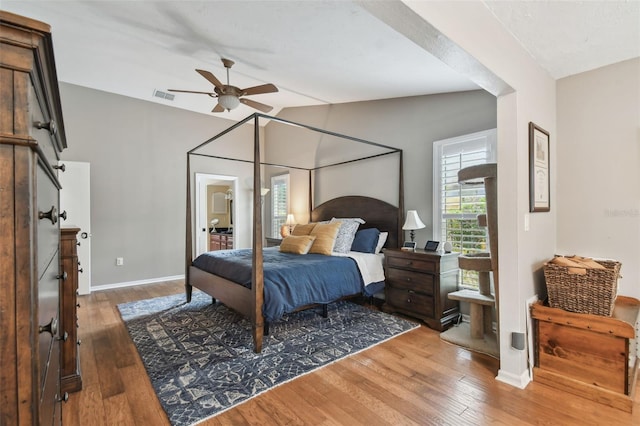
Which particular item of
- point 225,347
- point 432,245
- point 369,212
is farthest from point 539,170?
point 225,347

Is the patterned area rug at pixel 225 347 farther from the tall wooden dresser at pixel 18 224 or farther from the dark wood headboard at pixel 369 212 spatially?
the tall wooden dresser at pixel 18 224

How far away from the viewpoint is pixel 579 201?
95.8 inches

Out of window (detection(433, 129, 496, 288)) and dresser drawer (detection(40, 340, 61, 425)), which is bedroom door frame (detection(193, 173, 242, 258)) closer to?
window (detection(433, 129, 496, 288))

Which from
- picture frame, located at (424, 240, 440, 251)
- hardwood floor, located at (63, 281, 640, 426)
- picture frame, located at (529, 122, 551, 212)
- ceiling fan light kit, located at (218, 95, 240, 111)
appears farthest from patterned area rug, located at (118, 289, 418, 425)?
ceiling fan light kit, located at (218, 95, 240, 111)

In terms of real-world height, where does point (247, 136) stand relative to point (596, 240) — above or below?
above

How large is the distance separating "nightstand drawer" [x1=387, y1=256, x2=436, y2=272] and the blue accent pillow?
40cm

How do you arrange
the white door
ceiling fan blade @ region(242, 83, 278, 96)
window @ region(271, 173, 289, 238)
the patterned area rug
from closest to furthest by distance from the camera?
the patterned area rug
ceiling fan blade @ region(242, 83, 278, 96)
the white door
window @ region(271, 173, 289, 238)

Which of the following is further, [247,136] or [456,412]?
[247,136]

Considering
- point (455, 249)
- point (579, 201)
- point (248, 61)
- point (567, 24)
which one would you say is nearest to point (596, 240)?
point (579, 201)

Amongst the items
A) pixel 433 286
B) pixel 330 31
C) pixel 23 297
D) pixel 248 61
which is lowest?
pixel 433 286

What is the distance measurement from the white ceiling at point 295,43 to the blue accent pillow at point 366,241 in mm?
1786

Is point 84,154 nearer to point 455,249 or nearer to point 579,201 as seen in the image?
point 455,249

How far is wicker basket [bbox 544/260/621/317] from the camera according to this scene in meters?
1.92

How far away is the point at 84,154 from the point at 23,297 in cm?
515
